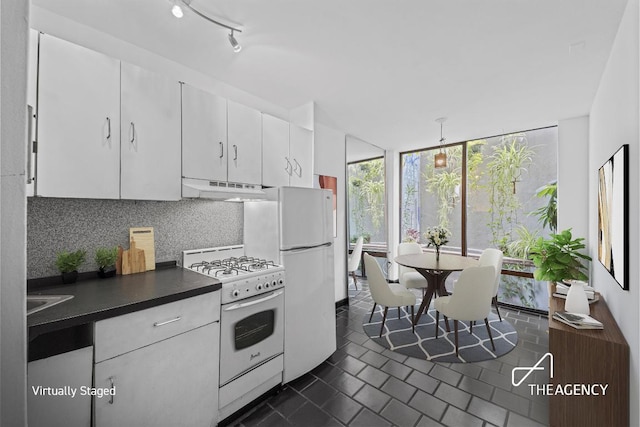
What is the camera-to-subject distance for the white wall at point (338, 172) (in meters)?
3.80

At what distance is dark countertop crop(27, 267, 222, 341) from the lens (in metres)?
1.19

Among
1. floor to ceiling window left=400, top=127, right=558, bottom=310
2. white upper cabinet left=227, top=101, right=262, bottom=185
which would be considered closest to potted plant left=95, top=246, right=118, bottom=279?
white upper cabinet left=227, top=101, right=262, bottom=185

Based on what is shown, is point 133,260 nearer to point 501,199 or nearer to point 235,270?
point 235,270

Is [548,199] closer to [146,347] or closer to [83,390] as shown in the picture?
[146,347]

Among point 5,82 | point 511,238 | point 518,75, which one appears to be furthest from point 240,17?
point 511,238

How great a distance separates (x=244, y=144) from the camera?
244 centimetres

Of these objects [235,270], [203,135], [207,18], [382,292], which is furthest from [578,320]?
[207,18]

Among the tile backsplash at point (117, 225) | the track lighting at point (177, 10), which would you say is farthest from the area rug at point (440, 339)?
the track lighting at point (177, 10)

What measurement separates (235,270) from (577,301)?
2.60 metres

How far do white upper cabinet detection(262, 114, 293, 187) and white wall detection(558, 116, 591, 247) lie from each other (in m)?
3.52

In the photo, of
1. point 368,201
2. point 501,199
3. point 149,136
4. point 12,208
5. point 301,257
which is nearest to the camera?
point 12,208

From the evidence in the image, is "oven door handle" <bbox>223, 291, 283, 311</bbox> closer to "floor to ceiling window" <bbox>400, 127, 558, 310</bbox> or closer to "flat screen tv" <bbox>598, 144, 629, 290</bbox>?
"flat screen tv" <bbox>598, 144, 629, 290</bbox>

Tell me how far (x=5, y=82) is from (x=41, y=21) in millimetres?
1584

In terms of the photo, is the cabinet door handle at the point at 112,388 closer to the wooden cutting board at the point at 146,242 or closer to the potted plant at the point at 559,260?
the wooden cutting board at the point at 146,242
